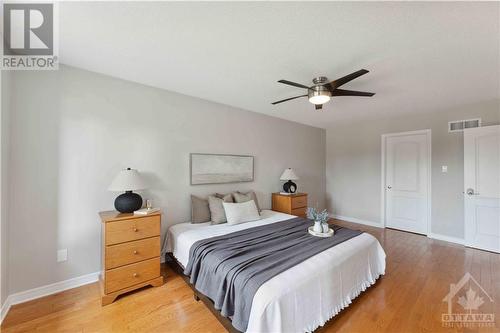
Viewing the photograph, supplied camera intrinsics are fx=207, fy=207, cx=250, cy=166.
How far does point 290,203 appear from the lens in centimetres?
399

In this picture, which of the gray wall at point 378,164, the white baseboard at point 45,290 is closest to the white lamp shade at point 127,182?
the white baseboard at point 45,290

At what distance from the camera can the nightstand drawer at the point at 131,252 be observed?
2.06 m

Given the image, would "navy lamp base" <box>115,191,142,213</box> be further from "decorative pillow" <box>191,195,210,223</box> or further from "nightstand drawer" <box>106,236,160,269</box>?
"decorative pillow" <box>191,195,210,223</box>

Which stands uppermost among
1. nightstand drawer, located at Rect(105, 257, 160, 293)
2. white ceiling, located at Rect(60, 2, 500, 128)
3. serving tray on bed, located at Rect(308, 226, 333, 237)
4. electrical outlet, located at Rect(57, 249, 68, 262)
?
white ceiling, located at Rect(60, 2, 500, 128)

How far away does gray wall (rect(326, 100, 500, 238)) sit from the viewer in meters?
3.67

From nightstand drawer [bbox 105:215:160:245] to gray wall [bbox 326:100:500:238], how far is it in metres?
4.53

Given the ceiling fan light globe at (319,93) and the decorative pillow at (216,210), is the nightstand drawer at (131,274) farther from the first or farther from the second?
the ceiling fan light globe at (319,93)

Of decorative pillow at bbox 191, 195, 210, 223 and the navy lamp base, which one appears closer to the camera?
the navy lamp base

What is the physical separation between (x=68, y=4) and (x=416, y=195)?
18.5 feet

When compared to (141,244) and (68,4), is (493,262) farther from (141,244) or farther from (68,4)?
(68,4)

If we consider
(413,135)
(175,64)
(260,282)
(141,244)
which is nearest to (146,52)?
(175,64)

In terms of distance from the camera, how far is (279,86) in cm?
278

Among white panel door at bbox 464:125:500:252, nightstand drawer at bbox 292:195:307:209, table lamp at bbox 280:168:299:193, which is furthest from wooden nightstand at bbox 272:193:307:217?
white panel door at bbox 464:125:500:252

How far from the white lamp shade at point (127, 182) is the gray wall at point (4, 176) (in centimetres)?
79
